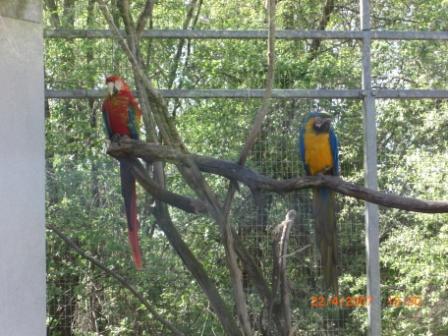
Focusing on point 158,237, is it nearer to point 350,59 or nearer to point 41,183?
point 350,59

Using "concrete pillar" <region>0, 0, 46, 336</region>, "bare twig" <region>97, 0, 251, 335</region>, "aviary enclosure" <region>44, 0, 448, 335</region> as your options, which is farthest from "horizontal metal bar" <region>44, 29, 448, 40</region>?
"concrete pillar" <region>0, 0, 46, 336</region>

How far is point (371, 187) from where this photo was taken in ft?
9.60

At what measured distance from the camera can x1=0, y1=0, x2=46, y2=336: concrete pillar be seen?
1.78 metres

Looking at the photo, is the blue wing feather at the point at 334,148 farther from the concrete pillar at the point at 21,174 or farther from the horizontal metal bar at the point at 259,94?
the concrete pillar at the point at 21,174

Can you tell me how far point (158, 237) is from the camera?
→ 336cm

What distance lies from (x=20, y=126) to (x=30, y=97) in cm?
9

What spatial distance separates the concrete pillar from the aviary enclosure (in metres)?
1.11

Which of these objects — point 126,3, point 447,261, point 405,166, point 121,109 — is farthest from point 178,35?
point 447,261

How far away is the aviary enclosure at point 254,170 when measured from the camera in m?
3.11
